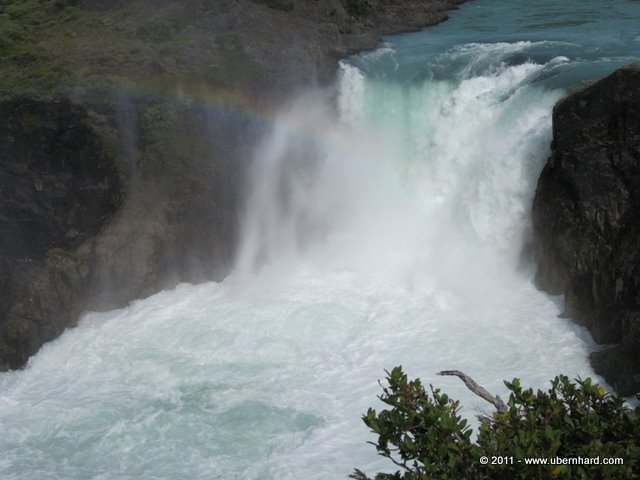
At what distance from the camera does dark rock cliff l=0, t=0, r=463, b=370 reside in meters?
18.0

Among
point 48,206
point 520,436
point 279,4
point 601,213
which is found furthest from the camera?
point 279,4

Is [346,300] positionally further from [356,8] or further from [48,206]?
[356,8]

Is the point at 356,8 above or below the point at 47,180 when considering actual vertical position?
above

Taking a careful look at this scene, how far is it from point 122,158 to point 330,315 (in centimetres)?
724

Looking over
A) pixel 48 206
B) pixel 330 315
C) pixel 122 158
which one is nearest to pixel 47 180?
pixel 48 206

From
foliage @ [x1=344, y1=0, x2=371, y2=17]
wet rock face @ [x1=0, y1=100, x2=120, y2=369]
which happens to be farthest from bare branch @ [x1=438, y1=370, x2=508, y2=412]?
foliage @ [x1=344, y1=0, x2=371, y2=17]

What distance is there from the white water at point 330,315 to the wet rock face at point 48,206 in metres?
1.10

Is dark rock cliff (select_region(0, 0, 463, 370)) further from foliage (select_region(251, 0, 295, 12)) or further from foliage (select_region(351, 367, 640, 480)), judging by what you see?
foliage (select_region(351, 367, 640, 480))

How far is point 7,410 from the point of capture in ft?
49.0

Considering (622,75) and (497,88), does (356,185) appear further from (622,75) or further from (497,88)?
(622,75)

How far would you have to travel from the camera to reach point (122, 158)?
19.0 m

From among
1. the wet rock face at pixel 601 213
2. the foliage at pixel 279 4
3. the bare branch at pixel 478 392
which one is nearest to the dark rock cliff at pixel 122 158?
the foliage at pixel 279 4

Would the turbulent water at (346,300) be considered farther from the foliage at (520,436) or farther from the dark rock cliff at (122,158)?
the foliage at (520,436)

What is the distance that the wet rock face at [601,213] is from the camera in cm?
1364
